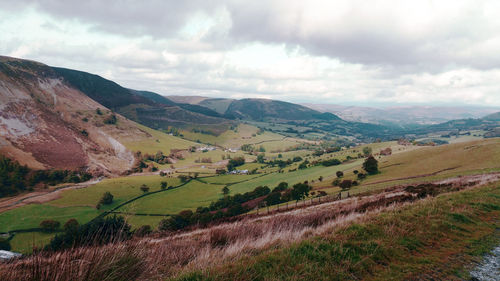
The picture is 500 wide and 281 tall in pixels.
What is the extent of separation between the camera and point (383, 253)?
675cm

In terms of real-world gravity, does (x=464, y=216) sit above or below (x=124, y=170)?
above

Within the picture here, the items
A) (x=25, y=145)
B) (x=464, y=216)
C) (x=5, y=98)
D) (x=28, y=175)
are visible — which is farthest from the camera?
(x=5, y=98)

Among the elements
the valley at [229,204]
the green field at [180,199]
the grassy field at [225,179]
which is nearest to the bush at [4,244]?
the valley at [229,204]

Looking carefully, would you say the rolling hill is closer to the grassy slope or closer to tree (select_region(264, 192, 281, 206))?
tree (select_region(264, 192, 281, 206))

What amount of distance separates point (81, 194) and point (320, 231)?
12653 cm

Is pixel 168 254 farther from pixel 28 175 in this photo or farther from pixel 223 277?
pixel 28 175

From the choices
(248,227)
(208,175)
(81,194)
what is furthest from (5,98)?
(248,227)

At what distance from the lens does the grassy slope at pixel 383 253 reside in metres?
5.58

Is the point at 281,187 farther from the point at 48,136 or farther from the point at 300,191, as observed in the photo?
the point at 48,136

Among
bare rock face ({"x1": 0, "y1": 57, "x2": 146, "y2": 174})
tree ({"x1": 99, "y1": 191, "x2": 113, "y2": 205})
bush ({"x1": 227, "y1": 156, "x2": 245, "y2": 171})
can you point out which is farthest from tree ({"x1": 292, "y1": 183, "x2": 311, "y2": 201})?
bare rock face ({"x1": 0, "y1": 57, "x2": 146, "y2": 174})

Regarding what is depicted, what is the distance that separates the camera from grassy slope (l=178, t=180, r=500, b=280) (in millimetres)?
5582

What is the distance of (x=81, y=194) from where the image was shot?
106 meters

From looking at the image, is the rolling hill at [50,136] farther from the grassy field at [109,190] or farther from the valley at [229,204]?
the grassy field at [109,190]

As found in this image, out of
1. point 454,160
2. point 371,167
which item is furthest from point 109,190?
point 454,160
